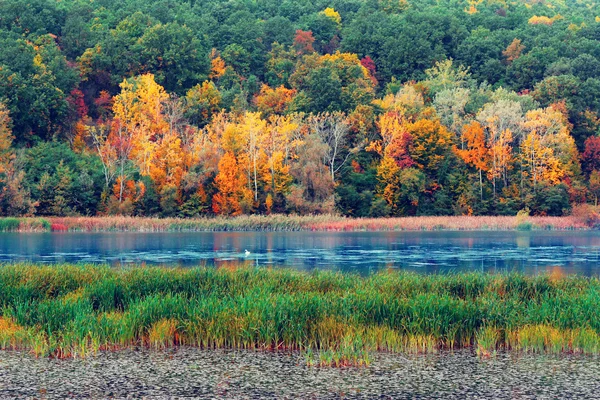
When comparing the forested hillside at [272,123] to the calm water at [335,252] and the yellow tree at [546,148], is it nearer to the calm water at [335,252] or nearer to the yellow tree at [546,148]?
the yellow tree at [546,148]

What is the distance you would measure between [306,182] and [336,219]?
760cm

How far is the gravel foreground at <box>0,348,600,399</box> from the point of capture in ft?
41.7

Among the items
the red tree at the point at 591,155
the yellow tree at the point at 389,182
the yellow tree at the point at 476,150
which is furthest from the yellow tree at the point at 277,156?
the red tree at the point at 591,155

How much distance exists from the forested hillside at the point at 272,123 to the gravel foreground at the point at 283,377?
51976mm

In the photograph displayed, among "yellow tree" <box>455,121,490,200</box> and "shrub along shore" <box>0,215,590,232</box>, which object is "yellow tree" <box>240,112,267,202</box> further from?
"yellow tree" <box>455,121,490,200</box>

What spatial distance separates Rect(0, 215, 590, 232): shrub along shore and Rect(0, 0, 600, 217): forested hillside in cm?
517

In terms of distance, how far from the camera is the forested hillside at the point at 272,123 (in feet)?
235

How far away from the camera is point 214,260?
3369 cm

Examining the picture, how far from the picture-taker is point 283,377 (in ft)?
44.8

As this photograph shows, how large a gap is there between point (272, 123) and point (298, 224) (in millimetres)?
15238

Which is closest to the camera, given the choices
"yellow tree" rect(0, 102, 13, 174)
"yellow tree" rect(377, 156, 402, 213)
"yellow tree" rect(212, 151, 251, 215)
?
"yellow tree" rect(0, 102, 13, 174)

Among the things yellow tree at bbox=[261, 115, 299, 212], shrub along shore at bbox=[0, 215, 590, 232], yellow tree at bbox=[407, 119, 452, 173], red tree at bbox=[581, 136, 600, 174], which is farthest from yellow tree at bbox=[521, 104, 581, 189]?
yellow tree at bbox=[261, 115, 299, 212]

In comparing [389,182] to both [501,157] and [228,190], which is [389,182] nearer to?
[501,157]

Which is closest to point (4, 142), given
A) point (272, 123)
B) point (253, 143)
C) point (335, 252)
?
point (253, 143)
